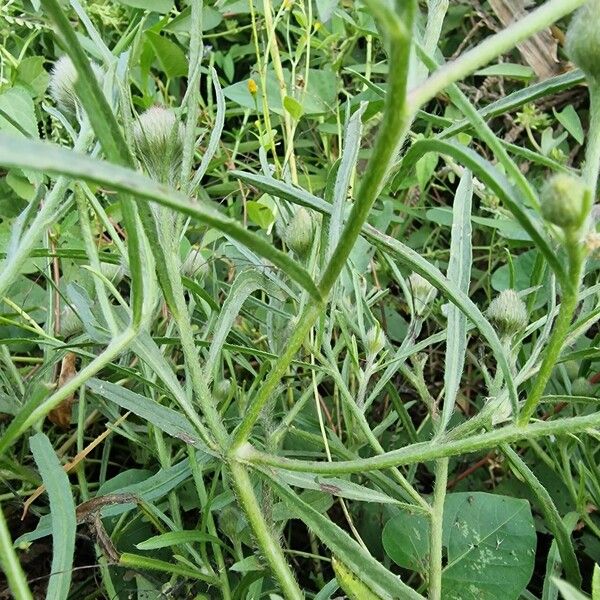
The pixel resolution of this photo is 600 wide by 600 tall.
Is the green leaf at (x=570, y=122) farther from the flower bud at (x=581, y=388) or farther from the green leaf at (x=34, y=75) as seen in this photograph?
the green leaf at (x=34, y=75)

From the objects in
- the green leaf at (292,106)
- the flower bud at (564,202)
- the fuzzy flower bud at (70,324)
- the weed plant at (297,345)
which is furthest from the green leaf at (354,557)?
the green leaf at (292,106)

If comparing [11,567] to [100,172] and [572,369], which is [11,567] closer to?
[100,172]

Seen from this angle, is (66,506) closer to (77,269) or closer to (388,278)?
(77,269)

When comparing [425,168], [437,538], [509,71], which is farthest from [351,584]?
[509,71]

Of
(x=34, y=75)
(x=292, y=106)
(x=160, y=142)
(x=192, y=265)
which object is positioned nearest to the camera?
(x=160, y=142)

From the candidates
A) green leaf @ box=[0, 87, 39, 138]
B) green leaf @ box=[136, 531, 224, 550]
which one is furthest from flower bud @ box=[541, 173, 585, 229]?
green leaf @ box=[0, 87, 39, 138]
